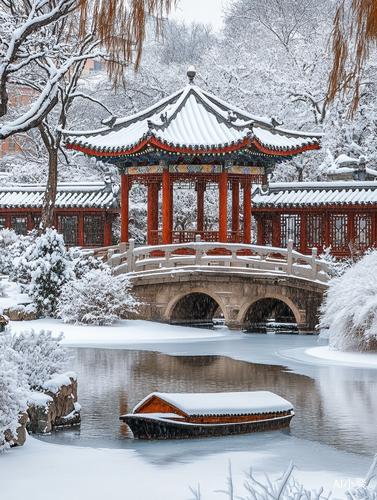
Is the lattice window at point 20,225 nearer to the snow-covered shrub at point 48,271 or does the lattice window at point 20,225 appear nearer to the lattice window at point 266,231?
the lattice window at point 266,231

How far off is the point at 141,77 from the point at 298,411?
2750 cm

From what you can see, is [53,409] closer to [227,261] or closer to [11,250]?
[227,261]

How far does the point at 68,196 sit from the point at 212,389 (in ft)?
59.5

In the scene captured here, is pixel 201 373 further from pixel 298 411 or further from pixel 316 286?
pixel 316 286

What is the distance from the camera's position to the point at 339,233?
26.5m

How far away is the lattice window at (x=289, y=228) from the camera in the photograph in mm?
26969

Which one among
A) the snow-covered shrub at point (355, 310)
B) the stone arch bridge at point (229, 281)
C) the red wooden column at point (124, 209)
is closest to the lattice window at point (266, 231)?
the stone arch bridge at point (229, 281)

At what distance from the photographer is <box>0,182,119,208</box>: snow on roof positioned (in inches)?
1124

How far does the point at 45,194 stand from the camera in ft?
92.6

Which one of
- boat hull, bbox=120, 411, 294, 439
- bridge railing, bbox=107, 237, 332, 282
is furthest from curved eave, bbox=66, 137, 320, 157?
boat hull, bbox=120, 411, 294, 439

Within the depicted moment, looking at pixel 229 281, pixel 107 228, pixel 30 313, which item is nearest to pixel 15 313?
pixel 30 313

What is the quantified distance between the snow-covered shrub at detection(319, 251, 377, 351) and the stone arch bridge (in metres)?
3.82

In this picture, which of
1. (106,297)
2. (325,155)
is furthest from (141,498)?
(325,155)

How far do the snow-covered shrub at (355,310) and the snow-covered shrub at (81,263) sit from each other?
23.0 ft
